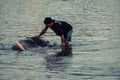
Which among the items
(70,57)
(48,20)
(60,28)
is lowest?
(70,57)

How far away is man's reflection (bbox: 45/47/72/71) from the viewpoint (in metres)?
20.1

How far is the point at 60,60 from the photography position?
2153 centimetres

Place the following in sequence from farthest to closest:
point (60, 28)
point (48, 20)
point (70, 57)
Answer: point (70, 57)
point (60, 28)
point (48, 20)

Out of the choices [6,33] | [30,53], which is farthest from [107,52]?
[6,33]

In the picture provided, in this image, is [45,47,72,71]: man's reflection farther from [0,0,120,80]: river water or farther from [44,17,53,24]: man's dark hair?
[44,17,53,24]: man's dark hair

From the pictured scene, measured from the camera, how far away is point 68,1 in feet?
213

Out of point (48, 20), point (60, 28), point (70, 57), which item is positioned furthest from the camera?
point (70, 57)

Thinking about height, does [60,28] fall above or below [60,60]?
above

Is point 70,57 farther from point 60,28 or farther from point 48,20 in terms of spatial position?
point 48,20

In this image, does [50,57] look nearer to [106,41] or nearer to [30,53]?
[30,53]

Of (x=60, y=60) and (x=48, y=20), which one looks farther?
(x=60, y=60)

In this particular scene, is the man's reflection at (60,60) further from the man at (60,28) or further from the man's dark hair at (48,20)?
the man's dark hair at (48,20)

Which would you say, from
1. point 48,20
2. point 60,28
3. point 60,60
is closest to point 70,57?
point 60,60

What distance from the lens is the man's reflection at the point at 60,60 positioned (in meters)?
20.1
